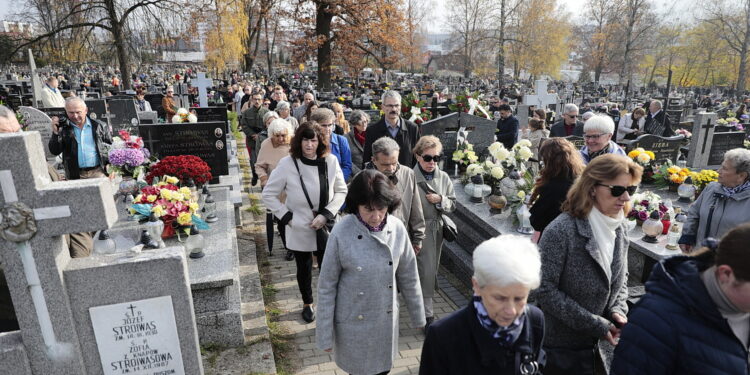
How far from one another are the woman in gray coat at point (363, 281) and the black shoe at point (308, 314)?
5.69 feet

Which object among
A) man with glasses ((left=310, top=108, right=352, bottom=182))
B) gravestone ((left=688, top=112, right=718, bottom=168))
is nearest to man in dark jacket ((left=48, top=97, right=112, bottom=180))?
man with glasses ((left=310, top=108, right=352, bottom=182))

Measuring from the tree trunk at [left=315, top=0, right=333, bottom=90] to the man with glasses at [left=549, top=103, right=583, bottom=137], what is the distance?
15784 mm

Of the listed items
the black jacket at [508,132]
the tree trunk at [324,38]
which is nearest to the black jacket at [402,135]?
the black jacket at [508,132]

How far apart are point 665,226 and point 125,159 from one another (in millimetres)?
6326

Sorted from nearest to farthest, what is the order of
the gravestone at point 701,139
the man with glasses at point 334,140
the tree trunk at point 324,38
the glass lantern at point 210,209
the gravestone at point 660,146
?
the man with glasses at point 334,140 → the glass lantern at point 210,209 → the gravestone at point 660,146 → the gravestone at point 701,139 → the tree trunk at point 324,38

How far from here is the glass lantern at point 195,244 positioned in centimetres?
443

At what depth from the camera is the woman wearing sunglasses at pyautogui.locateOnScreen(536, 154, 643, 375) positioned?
2.51 m

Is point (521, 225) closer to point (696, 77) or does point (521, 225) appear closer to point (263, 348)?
point (263, 348)

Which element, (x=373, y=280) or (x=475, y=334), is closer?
(x=475, y=334)

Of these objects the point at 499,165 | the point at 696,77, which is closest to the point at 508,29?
the point at 696,77

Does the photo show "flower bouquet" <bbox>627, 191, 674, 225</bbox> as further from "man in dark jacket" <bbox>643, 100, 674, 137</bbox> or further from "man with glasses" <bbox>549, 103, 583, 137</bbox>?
"man in dark jacket" <bbox>643, 100, 674, 137</bbox>

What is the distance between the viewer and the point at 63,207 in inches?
84.9

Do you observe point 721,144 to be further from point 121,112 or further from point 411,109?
point 121,112

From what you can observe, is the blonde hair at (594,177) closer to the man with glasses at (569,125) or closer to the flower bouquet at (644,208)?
the flower bouquet at (644,208)
